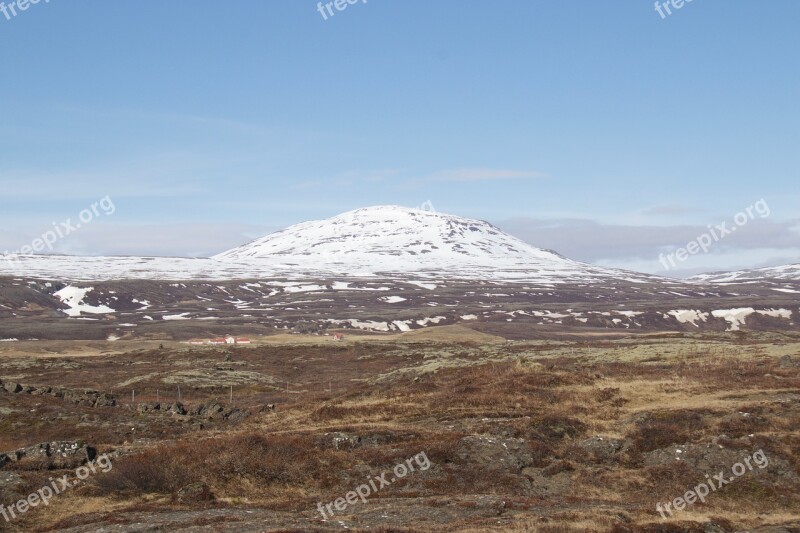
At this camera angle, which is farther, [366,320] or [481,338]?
[366,320]

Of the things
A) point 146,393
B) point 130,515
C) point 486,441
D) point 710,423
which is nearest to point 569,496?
point 486,441

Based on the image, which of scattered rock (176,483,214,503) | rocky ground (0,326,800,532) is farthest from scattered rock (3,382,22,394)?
scattered rock (176,483,214,503)

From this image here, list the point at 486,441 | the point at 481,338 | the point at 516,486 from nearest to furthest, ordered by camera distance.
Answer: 1. the point at 516,486
2. the point at 486,441
3. the point at 481,338

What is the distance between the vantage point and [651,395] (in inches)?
A: 1736

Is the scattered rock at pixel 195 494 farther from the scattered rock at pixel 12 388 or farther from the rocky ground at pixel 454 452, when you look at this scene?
the scattered rock at pixel 12 388

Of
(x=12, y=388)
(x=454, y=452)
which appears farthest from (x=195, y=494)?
(x=12, y=388)

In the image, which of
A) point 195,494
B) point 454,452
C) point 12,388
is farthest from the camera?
point 12,388

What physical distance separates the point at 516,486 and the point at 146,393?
170 feet

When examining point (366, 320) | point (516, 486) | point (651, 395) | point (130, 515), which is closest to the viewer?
point (130, 515)

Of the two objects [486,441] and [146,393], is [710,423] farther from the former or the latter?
[146,393]

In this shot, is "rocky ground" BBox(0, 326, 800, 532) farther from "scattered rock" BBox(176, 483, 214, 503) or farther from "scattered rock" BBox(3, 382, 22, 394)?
"scattered rock" BBox(3, 382, 22, 394)

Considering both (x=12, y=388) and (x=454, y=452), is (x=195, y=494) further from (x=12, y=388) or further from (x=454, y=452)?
(x=12, y=388)

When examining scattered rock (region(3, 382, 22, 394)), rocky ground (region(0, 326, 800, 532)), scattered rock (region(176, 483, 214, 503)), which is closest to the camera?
rocky ground (region(0, 326, 800, 532))

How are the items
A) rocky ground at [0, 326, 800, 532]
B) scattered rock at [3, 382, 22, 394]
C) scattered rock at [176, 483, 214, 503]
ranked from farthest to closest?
scattered rock at [3, 382, 22, 394] < scattered rock at [176, 483, 214, 503] < rocky ground at [0, 326, 800, 532]
